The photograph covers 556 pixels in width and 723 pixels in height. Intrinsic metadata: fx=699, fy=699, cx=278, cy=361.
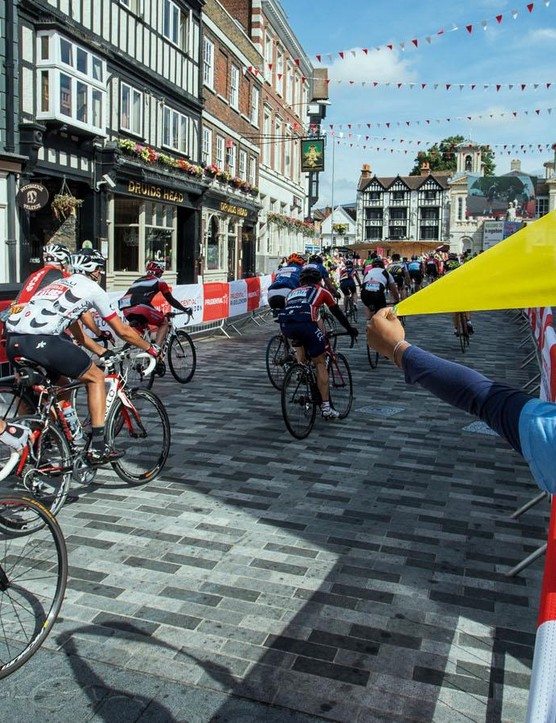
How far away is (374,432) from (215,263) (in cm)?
2320

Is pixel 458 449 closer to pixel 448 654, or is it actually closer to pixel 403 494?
pixel 403 494

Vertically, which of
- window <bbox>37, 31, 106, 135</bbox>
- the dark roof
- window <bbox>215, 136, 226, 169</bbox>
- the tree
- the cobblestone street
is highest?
the tree

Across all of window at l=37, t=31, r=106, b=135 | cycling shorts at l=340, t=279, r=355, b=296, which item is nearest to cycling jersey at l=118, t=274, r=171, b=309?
window at l=37, t=31, r=106, b=135

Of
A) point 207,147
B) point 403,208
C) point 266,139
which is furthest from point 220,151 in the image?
point 403,208

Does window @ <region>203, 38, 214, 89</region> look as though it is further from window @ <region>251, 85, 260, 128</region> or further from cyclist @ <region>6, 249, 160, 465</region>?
cyclist @ <region>6, 249, 160, 465</region>

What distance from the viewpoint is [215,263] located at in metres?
30.3

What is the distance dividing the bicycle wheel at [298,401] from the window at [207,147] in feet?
70.4

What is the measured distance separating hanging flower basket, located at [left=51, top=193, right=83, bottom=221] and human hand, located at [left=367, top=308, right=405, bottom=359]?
53.3ft

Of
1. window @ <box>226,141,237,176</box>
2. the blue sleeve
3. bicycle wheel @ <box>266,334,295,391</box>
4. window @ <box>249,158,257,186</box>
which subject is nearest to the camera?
the blue sleeve

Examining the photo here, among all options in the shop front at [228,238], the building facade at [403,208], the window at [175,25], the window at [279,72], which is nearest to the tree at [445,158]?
the building facade at [403,208]

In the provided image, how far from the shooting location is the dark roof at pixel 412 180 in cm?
10925

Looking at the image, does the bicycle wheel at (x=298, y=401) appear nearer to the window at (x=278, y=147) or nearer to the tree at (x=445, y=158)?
the window at (x=278, y=147)

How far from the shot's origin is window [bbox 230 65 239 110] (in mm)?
30991

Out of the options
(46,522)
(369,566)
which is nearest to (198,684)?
(46,522)
